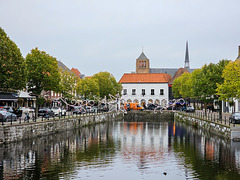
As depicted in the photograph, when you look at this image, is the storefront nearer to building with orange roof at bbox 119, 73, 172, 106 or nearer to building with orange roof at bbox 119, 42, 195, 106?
building with orange roof at bbox 119, 42, 195, 106

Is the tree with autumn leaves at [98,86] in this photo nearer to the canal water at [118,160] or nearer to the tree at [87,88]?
the tree at [87,88]

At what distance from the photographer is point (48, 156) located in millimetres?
21969

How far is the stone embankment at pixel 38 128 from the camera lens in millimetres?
25038

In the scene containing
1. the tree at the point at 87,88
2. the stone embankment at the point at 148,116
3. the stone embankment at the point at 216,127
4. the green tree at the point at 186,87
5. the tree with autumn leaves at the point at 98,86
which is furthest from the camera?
the stone embankment at the point at 148,116

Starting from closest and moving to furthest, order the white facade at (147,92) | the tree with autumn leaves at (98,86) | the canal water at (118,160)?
the canal water at (118,160), the tree with autumn leaves at (98,86), the white facade at (147,92)

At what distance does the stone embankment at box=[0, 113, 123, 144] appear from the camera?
2504 centimetres

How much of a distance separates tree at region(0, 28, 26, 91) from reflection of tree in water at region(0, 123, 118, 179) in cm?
615

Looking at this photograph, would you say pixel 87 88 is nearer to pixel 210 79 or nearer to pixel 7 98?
pixel 7 98

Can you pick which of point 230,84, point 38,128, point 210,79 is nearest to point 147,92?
point 210,79

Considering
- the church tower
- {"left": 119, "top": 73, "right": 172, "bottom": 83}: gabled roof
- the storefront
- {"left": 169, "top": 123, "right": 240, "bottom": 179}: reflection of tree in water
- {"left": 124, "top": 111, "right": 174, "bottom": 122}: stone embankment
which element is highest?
the church tower

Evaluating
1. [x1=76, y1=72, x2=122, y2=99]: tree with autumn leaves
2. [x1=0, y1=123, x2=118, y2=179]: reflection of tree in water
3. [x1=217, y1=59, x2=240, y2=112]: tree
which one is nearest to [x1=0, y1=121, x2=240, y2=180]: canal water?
[x1=0, y1=123, x2=118, y2=179]: reflection of tree in water

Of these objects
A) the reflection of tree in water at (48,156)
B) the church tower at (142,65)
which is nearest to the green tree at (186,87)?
the reflection of tree in water at (48,156)

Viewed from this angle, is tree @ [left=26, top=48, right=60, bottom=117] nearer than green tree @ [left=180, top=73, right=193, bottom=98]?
Yes

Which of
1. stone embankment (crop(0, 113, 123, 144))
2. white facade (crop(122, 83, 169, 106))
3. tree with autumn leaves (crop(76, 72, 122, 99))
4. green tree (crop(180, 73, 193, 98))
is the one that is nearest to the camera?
stone embankment (crop(0, 113, 123, 144))
